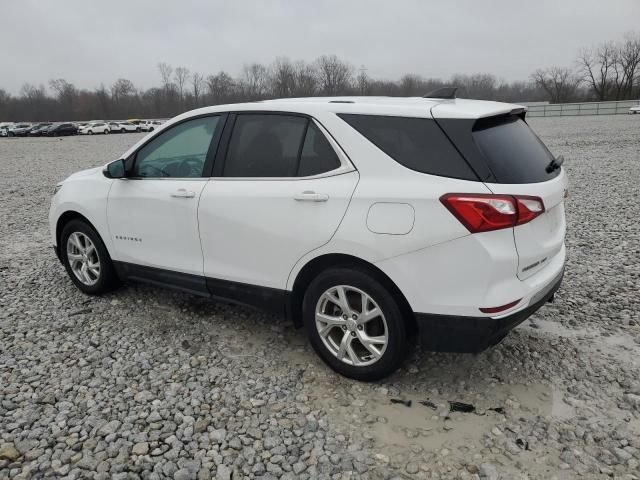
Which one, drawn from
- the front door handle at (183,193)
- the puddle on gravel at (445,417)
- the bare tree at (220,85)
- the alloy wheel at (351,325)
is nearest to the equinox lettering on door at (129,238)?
the front door handle at (183,193)

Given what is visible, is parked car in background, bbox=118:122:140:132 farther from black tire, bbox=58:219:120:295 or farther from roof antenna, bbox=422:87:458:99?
roof antenna, bbox=422:87:458:99

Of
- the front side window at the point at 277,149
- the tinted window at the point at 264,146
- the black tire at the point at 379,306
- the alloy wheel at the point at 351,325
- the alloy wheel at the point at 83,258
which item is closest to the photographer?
the black tire at the point at 379,306

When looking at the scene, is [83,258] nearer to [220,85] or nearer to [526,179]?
[526,179]

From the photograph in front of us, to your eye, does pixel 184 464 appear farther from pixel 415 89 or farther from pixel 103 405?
pixel 415 89


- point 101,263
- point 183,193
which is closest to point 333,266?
point 183,193

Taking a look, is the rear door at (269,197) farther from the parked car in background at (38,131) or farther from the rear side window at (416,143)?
the parked car in background at (38,131)

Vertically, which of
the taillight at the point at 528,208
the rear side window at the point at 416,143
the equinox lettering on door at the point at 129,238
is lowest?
the equinox lettering on door at the point at 129,238

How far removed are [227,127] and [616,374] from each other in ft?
10.6

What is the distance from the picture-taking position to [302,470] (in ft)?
8.58

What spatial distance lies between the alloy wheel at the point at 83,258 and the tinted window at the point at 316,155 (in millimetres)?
2492

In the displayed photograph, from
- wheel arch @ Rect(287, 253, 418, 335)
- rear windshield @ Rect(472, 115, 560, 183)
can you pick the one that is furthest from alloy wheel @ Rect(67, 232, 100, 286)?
rear windshield @ Rect(472, 115, 560, 183)

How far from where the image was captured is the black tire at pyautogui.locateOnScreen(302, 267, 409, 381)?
9.97 ft

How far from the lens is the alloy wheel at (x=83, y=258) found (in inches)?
190

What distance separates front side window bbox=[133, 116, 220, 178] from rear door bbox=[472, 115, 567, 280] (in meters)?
2.07
